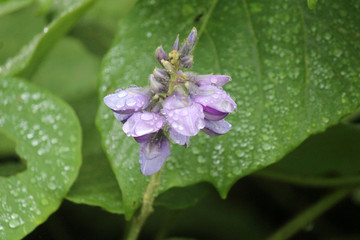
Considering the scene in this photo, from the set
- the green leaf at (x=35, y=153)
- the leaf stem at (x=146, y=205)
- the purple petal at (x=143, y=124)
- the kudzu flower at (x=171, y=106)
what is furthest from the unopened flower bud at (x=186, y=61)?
the green leaf at (x=35, y=153)

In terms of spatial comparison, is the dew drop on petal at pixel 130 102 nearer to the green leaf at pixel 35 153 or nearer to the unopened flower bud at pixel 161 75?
the unopened flower bud at pixel 161 75

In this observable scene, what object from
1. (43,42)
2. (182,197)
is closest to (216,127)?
(182,197)

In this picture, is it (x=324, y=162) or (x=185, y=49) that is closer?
(x=185, y=49)

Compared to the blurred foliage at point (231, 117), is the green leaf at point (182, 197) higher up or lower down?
lower down

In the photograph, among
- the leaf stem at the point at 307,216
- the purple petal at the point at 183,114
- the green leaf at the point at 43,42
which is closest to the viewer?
the purple petal at the point at 183,114

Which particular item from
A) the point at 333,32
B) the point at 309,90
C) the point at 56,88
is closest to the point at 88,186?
the point at 309,90

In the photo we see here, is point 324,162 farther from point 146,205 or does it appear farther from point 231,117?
point 146,205
